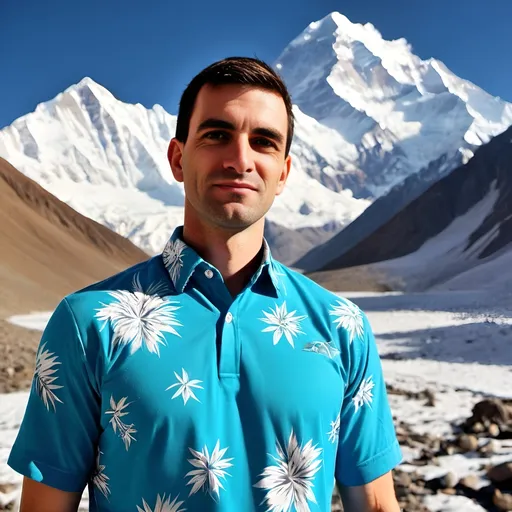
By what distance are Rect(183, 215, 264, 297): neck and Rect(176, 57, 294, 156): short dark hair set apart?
0.37 metres

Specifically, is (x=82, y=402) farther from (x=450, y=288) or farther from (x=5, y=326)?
(x=450, y=288)

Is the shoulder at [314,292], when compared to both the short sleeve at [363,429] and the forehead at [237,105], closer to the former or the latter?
the short sleeve at [363,429]

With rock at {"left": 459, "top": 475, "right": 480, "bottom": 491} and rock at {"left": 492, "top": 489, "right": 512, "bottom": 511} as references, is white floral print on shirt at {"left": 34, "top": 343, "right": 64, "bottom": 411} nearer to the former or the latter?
rock at {"left": 492, "top": 489, "right": 512, "bottom": 511}

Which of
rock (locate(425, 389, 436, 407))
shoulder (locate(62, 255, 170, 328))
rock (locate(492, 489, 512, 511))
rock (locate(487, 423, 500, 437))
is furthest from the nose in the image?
rock (locate(425, 389, 436, 407))

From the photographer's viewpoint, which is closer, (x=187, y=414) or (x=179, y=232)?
(x=187, y=414)

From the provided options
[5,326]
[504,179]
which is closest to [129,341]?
A: [5,326]

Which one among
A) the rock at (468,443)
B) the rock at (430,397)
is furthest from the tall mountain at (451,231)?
the rock at (468,443)

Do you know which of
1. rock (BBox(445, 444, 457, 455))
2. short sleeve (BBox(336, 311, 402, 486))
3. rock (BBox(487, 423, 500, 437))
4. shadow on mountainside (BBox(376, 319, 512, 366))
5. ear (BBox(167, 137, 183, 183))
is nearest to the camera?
short sleeve (BBox(336, 311, 402, 486))

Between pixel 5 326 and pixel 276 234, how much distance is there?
156 meters

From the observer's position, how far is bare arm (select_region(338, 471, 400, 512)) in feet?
7.86

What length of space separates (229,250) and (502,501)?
511 centimetres

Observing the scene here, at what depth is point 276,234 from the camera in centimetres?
17738

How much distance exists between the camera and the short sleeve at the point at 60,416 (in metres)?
2.10

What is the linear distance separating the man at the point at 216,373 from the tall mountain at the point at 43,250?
2683 centimetres
